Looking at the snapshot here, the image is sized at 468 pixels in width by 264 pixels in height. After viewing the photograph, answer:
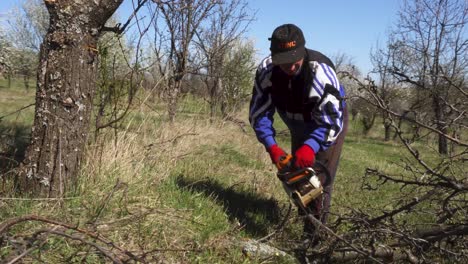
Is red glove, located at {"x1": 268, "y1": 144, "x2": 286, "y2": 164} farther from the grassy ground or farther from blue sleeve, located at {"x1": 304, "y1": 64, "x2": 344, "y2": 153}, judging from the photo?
the grassy ground

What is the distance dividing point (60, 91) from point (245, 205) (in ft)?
6.96

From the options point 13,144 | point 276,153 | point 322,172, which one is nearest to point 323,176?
point 322,172

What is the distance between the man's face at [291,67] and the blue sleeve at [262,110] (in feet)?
0.98

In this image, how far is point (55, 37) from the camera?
309cm

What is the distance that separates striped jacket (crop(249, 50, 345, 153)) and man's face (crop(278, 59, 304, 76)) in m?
0.06

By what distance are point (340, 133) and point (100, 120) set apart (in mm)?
2248

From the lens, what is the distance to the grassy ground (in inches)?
111

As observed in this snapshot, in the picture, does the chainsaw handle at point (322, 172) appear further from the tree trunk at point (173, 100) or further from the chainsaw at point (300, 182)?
the tree trunk at point (173, 100)

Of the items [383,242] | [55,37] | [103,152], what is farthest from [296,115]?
[55,37]

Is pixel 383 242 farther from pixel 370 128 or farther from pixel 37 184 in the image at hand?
pixel 370 128

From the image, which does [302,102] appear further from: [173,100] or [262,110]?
[173,100]

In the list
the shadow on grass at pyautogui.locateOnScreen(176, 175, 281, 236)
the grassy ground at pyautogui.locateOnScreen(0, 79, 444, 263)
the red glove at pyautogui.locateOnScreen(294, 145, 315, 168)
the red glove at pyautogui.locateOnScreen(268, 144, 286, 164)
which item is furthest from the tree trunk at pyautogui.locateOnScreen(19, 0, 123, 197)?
the red glove at pyautogui.locateOnScreen(294, 145, 315, 168)

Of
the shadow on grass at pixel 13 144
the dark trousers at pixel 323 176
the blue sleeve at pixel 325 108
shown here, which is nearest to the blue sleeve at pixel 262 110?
the dark trousers at pixel 323 176

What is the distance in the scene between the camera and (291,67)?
343cm
